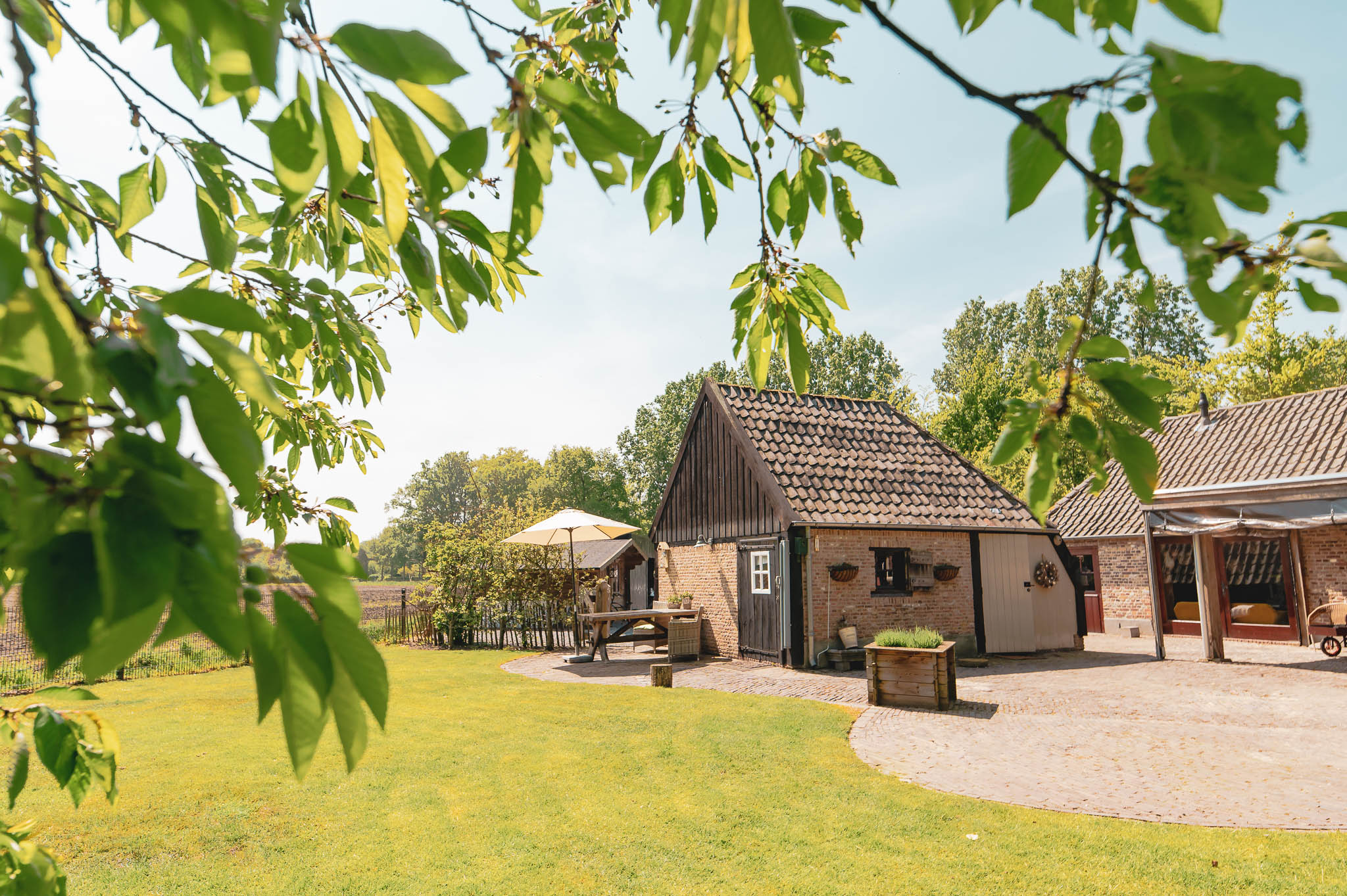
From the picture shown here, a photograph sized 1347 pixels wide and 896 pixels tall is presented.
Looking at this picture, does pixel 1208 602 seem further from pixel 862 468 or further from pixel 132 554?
pixel 132 554

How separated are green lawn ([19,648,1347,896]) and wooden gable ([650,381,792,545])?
22.1ft

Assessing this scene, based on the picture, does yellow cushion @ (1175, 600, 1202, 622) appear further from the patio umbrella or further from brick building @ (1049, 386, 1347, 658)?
the patio umbrella

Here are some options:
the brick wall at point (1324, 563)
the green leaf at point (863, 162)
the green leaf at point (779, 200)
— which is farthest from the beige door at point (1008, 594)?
the green leaf at point (863, 162)

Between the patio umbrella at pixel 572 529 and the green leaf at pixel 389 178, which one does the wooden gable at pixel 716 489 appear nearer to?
the patio umbrella at pixel 572 529

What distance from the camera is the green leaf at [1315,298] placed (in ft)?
3.18

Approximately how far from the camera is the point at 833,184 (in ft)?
5.81

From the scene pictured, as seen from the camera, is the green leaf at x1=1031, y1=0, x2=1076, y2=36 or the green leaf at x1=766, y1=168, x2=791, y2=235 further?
the green leaf at x1=766, y1=168, x2=791, y2=235

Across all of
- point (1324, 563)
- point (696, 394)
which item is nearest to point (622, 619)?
point (1324, 563)

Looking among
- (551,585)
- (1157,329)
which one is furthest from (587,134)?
(1157,329)

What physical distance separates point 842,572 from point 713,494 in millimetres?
4040

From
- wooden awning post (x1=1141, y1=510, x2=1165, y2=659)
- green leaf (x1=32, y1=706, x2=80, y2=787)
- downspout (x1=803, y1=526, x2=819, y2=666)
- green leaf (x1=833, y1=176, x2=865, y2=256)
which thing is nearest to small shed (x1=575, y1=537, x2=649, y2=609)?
downspout (x1=803, y1=526, x2=819, y2=666)

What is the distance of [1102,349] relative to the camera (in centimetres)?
112

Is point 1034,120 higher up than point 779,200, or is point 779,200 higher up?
point 779,200

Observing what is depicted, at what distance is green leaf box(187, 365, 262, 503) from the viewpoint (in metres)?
0.57
